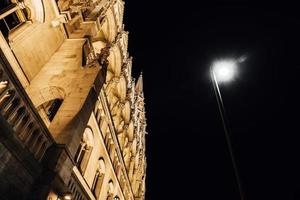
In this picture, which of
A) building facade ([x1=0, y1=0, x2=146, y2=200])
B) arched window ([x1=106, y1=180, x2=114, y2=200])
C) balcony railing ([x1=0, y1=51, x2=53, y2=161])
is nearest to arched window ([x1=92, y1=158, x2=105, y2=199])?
building facade ([x1=0, y1=0, x2=146, y2=200])

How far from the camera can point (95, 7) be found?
66.9 ft

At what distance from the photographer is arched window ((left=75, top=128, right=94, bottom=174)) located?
49.6 ft

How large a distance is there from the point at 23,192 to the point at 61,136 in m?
3.28

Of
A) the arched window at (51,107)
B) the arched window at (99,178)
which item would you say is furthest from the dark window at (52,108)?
the arched window at (99,178)

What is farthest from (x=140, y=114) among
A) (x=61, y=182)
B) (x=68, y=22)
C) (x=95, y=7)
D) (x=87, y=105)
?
(x=61, y=182)

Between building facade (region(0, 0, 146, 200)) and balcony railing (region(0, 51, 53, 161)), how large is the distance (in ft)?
0.09

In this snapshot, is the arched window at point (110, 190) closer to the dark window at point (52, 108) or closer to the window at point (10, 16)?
the dark window at point (52, 108)

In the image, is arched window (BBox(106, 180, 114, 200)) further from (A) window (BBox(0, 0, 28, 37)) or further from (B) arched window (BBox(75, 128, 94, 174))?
(A) window (BBox(0, 0, 28, 37))

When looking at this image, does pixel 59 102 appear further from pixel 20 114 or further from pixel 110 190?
pixel 110 190

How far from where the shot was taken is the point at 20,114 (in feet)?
22.9

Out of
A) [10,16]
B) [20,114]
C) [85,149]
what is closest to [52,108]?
[85,149]

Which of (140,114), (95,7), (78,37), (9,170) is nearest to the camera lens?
(9,170)

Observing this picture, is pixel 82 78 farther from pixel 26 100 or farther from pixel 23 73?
pixel 26 100

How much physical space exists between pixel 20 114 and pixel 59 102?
8.17 m
